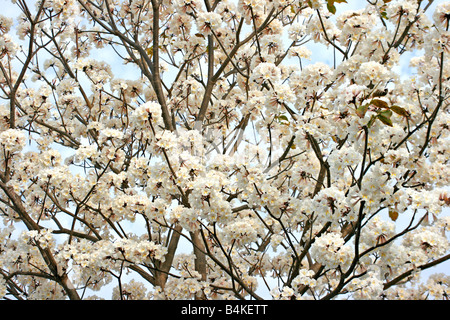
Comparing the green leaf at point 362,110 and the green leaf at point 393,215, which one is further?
the green leaf at point 393,215

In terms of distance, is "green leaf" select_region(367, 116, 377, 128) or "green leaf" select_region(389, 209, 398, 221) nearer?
"green leaf" select_region(367, 116, 377, 128)

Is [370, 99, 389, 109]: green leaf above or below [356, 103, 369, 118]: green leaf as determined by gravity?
above

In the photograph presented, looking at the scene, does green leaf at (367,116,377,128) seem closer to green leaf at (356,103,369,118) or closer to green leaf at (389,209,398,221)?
green leaf at (356,103,369,118)

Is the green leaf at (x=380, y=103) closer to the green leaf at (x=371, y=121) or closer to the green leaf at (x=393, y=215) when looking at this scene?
the green leaf at (x=371, y=121)

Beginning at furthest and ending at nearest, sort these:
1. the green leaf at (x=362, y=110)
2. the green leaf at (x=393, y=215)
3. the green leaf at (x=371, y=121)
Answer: the green leaf at (x=393, y=215), the green leaf at (x=371, y=121), the green leaf at (x=362, y=110)

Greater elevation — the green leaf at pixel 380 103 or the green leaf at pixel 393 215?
the green leaf at pixel 380 103

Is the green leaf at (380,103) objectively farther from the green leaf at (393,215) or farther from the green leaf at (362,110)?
the green leaf at (393,215)

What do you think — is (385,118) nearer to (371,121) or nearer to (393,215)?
(371,121)

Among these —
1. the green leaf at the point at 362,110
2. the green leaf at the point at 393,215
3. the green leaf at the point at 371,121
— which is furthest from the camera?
the green leaf at the point at 393,215

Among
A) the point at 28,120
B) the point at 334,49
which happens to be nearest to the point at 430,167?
the point at 334,49

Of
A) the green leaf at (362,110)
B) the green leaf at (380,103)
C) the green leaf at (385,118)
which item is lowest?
the green leaf at (385,118)

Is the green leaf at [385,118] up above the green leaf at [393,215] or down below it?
above

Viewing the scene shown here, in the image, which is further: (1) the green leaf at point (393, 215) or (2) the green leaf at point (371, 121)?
(1) the green leaf at point (393, 215)

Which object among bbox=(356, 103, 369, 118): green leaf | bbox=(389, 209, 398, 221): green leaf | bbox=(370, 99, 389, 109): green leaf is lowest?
bbox=(389, 209, 398, 221): green leaf
